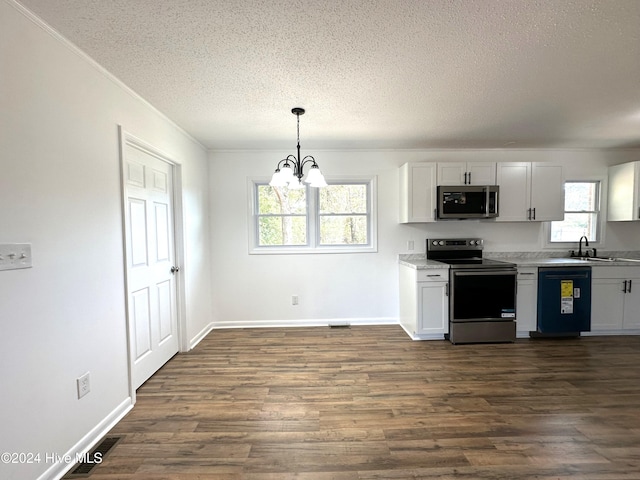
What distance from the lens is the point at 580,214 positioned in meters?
4.09

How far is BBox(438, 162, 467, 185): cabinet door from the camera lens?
3.69 m

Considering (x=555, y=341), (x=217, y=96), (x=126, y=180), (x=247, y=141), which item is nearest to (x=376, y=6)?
(x=217, y=96)

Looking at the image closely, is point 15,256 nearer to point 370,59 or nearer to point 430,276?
point 370,59

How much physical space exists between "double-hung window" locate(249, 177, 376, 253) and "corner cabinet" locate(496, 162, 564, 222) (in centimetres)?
167

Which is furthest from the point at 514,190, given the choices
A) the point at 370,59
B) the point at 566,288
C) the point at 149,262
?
the point at 149,262

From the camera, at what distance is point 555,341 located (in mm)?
3439

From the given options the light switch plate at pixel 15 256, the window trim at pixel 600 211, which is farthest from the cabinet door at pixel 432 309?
the light switch plate at pixel 15 256

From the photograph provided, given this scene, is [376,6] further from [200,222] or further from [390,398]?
[200,222]

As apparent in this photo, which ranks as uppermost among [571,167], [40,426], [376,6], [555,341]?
[376,6]

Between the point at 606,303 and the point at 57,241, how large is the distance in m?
5.30

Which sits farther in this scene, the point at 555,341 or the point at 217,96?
the point at 555,341

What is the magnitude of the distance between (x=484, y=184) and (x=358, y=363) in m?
2.72

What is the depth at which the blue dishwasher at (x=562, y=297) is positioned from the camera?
343 cm

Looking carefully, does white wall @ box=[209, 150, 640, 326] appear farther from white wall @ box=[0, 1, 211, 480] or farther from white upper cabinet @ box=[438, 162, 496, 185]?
white wall @ box=[0, 1, 211, 480]
